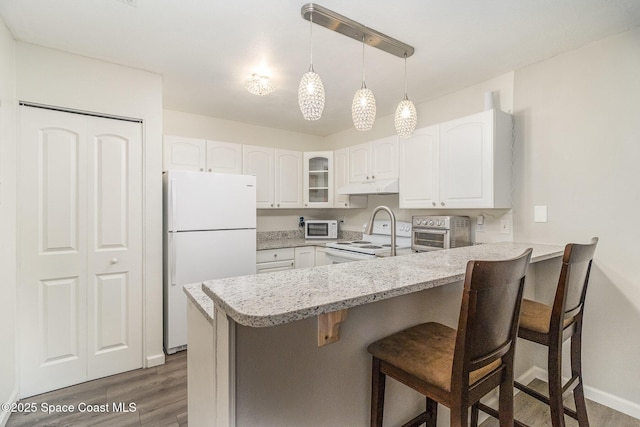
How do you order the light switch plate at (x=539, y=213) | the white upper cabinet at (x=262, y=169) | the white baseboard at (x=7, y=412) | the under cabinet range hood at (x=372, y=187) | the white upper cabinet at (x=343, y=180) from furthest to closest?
1. the white upper cabinet at (x=343, y=180)
2. the white upper cabinet at (x=262, y=169)
3. the under cabinet range hood at (x=372, y=187)
4. the light switch plate at (x=539, y=213)
5. the white baseboard at (x=7, y=412)

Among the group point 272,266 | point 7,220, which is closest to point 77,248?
point 7,220

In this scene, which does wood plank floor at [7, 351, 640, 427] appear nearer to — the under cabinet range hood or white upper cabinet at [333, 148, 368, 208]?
the under cabinet range hood

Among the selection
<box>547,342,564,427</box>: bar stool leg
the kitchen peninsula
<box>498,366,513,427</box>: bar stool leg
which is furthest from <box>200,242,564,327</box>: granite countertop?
<box>547,342,564,427</box>: bar stool leg

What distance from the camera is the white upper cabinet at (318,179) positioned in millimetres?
3965

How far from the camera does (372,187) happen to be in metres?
3.22

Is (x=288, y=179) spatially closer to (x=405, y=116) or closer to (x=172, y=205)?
(x=172, y=205)

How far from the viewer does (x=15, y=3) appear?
1.62 metres

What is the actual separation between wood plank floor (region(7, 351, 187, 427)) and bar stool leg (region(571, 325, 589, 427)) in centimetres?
216

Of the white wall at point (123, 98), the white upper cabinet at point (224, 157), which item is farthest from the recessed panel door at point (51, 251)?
the white upper cabinet at point (224, 157)

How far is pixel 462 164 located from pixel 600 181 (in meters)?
0.85

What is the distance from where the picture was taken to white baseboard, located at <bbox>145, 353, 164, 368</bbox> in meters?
2.40

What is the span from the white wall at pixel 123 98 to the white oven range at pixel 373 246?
1711mm

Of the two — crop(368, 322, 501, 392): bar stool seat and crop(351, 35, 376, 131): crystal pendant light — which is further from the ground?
crop(351, 35, 376, 131): crystal pendant light

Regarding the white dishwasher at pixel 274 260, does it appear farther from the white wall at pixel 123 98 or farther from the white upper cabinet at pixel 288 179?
the white wall at pixel 123 98
